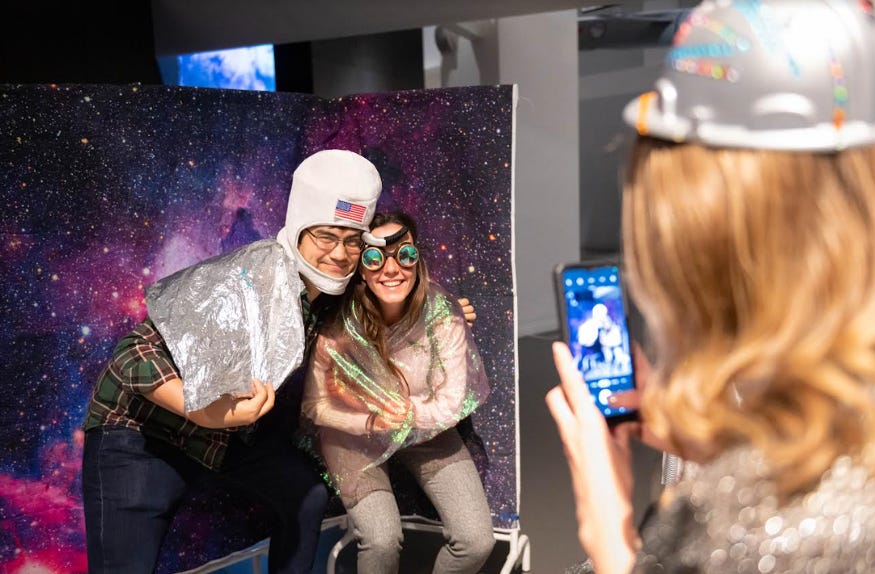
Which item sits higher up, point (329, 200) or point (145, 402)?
point (329, 200)

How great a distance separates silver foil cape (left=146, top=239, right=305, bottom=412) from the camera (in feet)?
6.10

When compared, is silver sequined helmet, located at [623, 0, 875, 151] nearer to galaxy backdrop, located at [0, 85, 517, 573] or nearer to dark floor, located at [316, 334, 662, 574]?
dark floor, located at [316, 334, 662, 574]

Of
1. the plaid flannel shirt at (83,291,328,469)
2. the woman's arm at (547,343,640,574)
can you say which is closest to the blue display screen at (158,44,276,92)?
the plaid flannel shirt at (83,291,328,469)

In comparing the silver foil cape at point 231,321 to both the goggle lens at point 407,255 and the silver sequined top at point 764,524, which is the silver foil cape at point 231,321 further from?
the silver sequined top at point 764,524

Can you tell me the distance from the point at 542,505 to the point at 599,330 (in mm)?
1934

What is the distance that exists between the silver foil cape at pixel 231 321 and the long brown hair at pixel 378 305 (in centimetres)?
29

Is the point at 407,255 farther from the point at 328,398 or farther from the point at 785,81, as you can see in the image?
the point at 785,81

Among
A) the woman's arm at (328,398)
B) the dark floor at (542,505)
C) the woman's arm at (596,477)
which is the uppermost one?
the woman's arm at (596,477)

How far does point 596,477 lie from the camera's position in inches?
38.0

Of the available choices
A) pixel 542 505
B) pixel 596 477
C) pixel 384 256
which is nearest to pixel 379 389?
pixel 384 256

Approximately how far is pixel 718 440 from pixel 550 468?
295 centimetres

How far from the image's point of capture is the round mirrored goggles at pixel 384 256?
7.31 feet

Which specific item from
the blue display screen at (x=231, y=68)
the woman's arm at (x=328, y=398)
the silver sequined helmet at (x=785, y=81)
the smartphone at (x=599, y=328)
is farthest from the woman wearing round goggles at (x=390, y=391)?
the blue display screen at (x=231, y=68)

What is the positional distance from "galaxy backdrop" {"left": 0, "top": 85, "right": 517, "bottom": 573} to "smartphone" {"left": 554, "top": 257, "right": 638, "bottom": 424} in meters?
0.99
